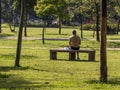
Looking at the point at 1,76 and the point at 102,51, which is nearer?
the point at 102,51

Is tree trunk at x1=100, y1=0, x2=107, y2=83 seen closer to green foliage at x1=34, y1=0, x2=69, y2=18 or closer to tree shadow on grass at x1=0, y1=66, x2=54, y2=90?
tree shadow on grass at x1=0, y1=66, x2=54, y2=90

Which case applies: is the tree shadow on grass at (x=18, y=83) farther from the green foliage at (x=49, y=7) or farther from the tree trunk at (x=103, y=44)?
the green foliage at (x=49, y=7)

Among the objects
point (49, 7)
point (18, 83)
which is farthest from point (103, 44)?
point (49, 7)

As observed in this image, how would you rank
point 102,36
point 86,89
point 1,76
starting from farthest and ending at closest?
point 1,76, point 102,36, point 86,89

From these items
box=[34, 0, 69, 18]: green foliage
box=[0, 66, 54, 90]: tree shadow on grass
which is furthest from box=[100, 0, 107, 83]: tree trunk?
box=[34, 0, 69, 18]: green foliage

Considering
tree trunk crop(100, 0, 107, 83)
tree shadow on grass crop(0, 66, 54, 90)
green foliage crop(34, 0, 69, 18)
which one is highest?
green foliage crop(34, 0, 69, 18)

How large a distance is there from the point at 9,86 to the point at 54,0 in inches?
1158

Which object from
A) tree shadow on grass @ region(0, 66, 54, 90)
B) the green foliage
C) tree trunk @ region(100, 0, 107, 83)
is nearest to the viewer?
tree shadow on grass @ region(0, 66, 54, 90)

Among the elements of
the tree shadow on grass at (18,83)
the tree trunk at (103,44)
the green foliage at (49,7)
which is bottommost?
the tree shadow on grass at (18,83)

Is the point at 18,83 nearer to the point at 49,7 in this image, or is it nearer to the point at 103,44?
the point at 103,44

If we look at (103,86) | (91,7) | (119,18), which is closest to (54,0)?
(91,7)

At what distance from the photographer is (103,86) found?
1373cm

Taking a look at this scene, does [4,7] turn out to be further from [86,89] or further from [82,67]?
[86,89]

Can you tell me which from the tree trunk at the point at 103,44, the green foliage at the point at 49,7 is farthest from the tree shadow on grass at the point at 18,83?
the green foliage at the point at 49,7
